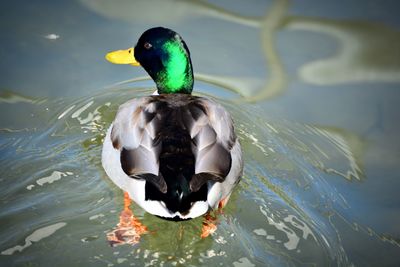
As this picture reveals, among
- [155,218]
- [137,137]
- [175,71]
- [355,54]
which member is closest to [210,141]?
A: [137,137]

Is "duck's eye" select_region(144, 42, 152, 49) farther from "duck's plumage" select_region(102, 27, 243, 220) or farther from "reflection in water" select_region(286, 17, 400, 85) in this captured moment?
"reflection in water" select_region(286, 17, 400, 85)

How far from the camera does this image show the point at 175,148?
414 centimetres

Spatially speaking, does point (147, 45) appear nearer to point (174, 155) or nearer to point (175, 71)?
point (175, 71)

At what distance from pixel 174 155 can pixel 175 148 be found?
61 mm

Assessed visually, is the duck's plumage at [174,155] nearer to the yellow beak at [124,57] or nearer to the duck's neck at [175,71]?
the duck's neck at [175,71]

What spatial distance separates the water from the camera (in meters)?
4.24

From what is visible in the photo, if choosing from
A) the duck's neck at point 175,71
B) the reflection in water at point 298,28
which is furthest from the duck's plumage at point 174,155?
the reflection in water at point 298,28

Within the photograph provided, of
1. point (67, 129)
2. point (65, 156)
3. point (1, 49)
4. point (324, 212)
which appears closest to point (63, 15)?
point (1, 49)

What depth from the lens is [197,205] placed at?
4102mm

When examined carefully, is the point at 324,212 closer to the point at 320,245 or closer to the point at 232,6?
the point at 320,245

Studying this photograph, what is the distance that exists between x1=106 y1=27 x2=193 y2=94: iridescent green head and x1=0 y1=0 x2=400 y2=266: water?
22.1 inches

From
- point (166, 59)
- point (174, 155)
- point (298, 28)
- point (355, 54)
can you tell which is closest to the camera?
point (174, 155)

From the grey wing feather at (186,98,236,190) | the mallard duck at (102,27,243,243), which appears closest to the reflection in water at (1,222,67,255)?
the mallard duck at (102,27,243,243)

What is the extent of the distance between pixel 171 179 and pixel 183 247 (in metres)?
0.51
